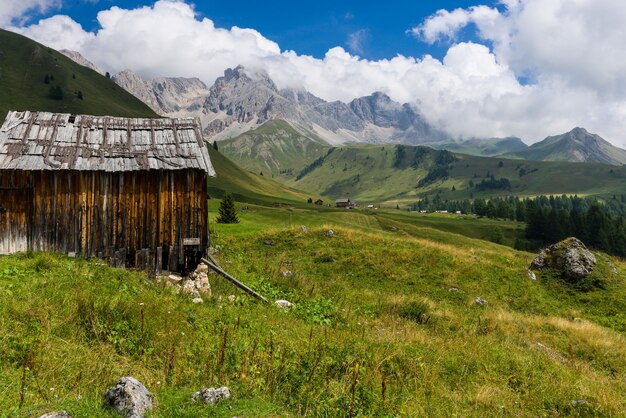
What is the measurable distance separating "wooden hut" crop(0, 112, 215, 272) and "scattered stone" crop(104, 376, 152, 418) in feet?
39.9

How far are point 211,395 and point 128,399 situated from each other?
1290 millimetres

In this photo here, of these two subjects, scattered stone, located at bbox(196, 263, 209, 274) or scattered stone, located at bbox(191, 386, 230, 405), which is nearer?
scattered stone, located at bbox(191, 386, 230, 405)

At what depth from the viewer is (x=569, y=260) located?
84.4 feet

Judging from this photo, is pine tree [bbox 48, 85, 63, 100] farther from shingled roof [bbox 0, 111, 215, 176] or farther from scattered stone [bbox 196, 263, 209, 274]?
scattered stone [bbox 196, 263, 209, 274]

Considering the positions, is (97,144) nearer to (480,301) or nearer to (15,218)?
(15,218)

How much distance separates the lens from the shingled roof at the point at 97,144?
1636cm

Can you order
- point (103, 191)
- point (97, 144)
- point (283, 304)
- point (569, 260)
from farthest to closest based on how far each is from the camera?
point (569, 260) → point (97, 144) → point (103, 191) → point (283, 304)

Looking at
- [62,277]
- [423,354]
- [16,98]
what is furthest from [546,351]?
[16,98]

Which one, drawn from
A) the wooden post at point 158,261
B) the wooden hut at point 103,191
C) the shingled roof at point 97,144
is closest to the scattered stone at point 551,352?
the wooden hut at point 103,191

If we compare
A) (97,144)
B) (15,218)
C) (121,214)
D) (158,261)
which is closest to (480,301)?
(158,261)

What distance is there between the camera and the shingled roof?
16.4 metres

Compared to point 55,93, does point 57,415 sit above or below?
below

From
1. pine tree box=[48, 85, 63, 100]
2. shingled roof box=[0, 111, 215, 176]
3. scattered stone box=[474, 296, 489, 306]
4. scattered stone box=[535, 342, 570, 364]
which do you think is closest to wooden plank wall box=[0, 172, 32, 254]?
shingled roof box=[0, 111, 215, 176]

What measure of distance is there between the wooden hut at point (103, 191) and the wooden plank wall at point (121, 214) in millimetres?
41
